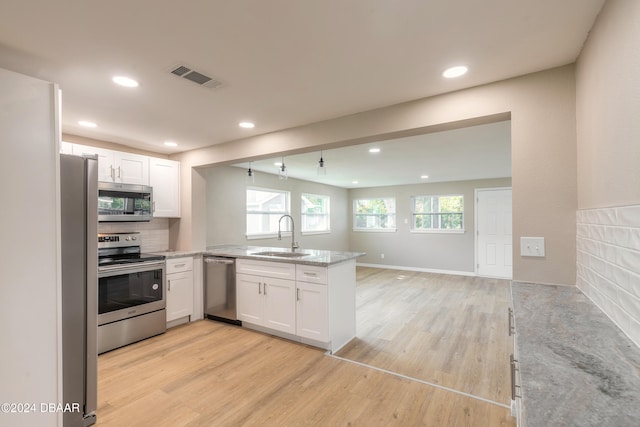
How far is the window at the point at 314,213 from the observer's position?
23.9ft

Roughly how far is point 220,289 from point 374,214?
5710mm

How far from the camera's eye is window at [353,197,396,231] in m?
8.27

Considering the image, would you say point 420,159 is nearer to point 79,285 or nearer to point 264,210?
point 264,210

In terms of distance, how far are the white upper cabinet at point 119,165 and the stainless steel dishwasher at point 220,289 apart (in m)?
1.33

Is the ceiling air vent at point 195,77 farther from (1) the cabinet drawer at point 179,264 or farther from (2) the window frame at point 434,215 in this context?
(2) the window frame at point 434,215

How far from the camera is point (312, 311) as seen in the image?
2998 millimetres

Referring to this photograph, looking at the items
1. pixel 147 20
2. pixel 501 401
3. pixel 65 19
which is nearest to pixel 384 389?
pixel 501 401

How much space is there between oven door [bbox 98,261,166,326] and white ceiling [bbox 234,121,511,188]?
7.66 feet

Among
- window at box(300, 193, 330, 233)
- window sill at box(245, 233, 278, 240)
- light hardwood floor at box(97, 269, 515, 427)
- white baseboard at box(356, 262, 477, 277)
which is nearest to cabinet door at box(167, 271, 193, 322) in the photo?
light hardwood floor at box(97, 269, 515, 427)

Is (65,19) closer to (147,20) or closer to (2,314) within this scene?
(147,20)

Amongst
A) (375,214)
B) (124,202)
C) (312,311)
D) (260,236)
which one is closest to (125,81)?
(124,202)

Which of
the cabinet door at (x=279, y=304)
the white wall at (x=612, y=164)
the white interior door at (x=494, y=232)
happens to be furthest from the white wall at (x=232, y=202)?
the white interior door at (x=494, y=232)

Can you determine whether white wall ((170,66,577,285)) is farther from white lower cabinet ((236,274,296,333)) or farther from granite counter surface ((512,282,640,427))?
white lower cabinet ((236,274,296,333))

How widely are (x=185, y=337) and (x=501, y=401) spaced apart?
10.2 feet
